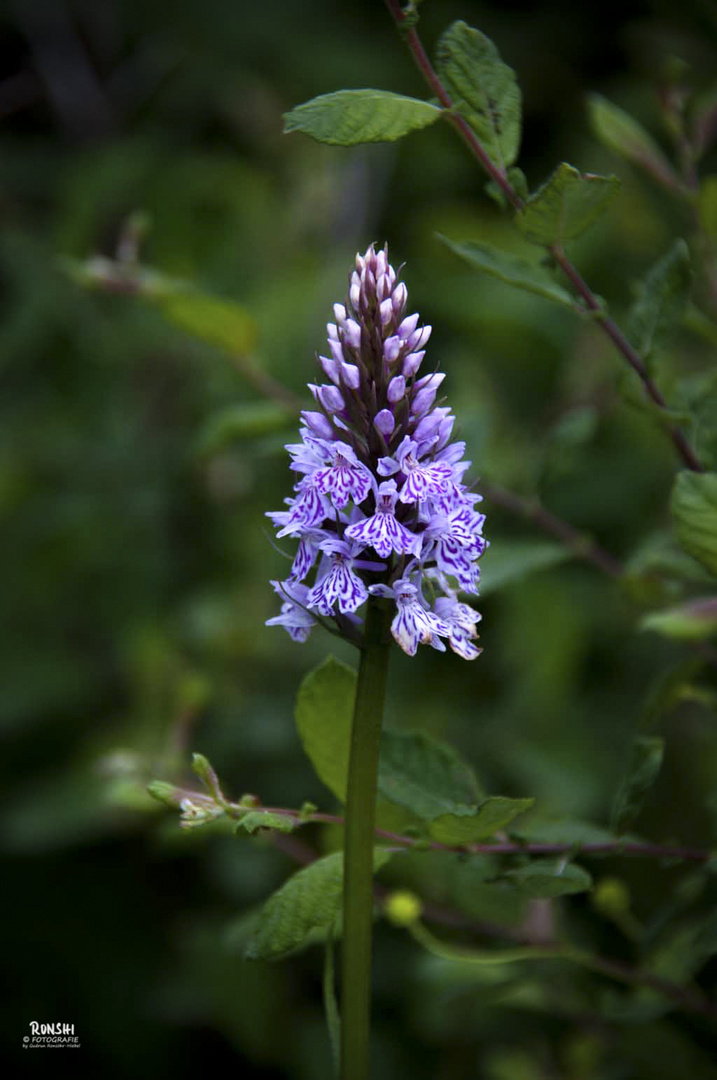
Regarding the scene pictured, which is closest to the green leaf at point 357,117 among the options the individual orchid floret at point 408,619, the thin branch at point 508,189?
the thin branch at point 508,189

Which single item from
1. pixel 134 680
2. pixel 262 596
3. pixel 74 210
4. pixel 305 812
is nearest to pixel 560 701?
pixel 262 596

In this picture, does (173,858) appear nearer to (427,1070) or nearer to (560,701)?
(427,1070)

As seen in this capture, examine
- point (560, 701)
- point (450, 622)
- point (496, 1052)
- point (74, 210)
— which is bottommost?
point (496, 1052)

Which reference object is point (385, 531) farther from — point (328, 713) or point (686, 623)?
point (686, 623)

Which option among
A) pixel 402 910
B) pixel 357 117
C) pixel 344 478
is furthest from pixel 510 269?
pixel 402 910

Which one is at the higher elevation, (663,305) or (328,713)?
(663,305)

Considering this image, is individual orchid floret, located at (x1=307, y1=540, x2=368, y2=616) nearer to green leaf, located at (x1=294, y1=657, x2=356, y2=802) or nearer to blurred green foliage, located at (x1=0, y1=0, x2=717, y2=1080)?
green leaf, located at (x1=294, y1=657, x2=356, y2=802)
